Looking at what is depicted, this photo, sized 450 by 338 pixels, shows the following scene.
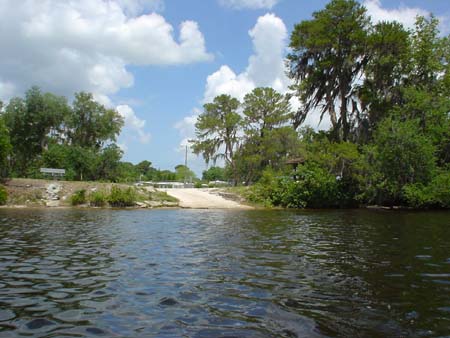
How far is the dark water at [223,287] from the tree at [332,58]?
24.2m

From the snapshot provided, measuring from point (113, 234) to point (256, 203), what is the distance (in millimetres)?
23199

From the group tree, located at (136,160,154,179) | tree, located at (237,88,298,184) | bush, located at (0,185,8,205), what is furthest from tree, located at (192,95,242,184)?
tree, located at (136,160,154,179)

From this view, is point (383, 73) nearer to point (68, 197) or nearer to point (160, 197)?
point (160, 197)

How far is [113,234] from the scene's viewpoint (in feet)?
46.7

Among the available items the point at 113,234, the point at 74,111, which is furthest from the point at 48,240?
the point at 74,111

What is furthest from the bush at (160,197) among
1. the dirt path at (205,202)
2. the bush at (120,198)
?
the bush at (120,198)

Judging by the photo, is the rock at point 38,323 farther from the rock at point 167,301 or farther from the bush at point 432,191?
the bush at point 432,191

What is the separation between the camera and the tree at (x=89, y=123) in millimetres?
52969

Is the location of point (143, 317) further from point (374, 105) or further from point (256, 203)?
point (374, 105)

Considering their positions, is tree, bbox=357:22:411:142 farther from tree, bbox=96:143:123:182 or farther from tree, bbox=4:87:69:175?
tree, bbox=4:87:69:175

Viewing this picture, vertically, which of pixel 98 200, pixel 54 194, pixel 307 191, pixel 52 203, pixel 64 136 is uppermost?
pixel 64 136

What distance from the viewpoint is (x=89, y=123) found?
177 ft

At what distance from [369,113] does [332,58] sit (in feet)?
19.8

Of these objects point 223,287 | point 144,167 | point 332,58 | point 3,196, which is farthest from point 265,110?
point 144,167
